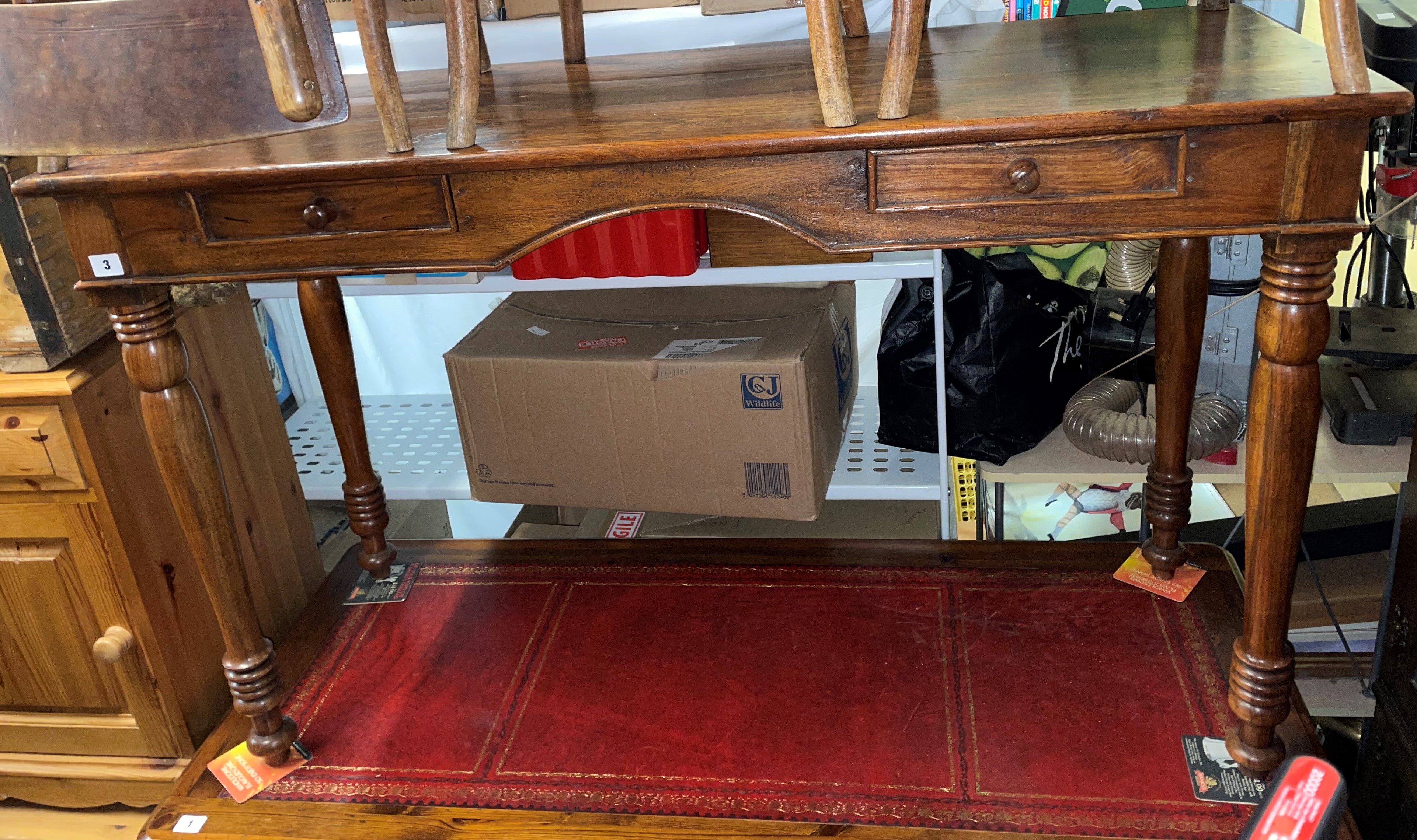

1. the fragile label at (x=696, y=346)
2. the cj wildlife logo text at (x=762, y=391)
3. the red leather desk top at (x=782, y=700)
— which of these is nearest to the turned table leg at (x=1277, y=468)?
the red leather desk top at (x=782, y=700)

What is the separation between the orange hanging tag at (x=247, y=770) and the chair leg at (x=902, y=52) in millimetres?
1050

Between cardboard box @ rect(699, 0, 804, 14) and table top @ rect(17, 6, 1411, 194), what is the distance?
292mm

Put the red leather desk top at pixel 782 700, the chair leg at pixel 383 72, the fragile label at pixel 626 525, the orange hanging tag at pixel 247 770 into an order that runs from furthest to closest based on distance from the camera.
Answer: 1. the fragile label at pixel 626 525
2. the orange hanging tag at pixel 247 770
3. the red leather desk top at pixel 782 700
4. the chair leg at pixel 383 72

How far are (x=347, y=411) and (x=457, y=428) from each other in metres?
0.55

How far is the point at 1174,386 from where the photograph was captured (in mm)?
1433

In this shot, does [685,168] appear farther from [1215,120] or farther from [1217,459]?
[1217,459]

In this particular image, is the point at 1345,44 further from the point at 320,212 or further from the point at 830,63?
the point at 320,212

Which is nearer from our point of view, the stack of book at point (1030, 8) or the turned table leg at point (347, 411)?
the turned table leg at point (347, 411)

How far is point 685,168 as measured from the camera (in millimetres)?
1004

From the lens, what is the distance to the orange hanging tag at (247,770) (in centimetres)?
134

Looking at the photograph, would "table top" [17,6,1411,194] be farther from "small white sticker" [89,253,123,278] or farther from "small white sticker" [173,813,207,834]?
"small white sticker" [173,813,207,834]

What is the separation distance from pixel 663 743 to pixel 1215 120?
90 cm

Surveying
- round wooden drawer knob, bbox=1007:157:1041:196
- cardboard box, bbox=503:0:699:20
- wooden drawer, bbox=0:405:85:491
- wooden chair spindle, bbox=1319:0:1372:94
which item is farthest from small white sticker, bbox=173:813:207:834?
wooden chair spindle, bbox=1319:0:1372:94

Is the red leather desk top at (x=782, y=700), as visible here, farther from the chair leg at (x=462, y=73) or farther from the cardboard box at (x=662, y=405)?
the chair leg at (x=462, y=73)
